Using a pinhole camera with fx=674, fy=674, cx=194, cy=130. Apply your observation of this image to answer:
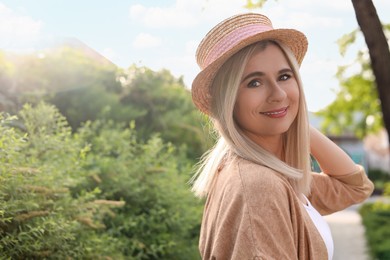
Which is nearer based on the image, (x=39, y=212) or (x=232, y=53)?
(x=232, y=53)

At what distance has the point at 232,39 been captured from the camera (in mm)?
2258

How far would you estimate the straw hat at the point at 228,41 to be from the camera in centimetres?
221

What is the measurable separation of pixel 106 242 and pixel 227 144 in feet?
8.23

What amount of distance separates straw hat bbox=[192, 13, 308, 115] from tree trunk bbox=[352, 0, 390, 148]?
1.96 meters

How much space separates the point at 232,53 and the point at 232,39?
0.25ft

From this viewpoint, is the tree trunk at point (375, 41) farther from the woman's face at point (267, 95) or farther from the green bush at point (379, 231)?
the green bush at point (379, 231)

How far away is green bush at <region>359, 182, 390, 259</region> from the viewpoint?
25.3 ft

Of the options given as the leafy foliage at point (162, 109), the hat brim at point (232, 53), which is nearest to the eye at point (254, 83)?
the hat brim at point (232, 53)

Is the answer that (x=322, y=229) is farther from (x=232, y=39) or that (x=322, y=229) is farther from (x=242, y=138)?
(x=232, y=39)

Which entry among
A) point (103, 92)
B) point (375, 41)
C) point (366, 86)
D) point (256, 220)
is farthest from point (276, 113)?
point (366, 86)

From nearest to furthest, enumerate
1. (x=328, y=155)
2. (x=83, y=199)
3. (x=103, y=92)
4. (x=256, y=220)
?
(x=256, y=220) < (x=328, y=155) < (x=83, y=199) < (x=103, y=92)

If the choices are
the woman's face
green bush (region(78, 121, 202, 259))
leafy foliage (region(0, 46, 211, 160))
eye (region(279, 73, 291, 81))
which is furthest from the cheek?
leafy foliage (region(0, 46, 211, 160))

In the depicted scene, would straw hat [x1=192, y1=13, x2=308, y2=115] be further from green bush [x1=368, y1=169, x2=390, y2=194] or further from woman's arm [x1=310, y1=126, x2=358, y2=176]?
green bush [x1=368, y1=169, x2=390, y2=194]

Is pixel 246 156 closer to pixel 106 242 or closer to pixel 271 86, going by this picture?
pixel 271 86
